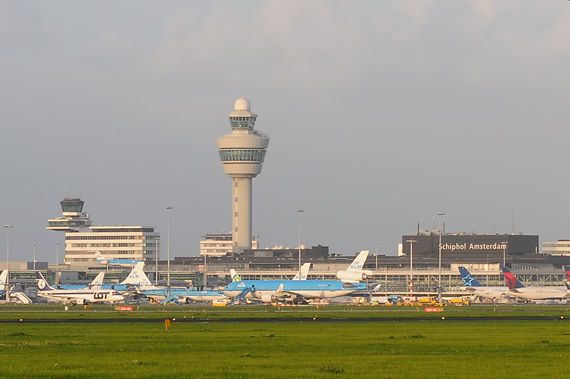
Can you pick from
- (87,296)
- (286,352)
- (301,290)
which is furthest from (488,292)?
(286,352)

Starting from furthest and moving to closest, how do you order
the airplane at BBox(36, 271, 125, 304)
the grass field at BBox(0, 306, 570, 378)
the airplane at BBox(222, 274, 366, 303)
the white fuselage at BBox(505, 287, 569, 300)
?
the airplane at BBox(222, 274, 366, 303) < the airplane at BBox(36, 271, 125, 304) < the white fuselage at BBox(505, 287, 569, 300) < the grass field at BBox(0, 306, 570, 378)

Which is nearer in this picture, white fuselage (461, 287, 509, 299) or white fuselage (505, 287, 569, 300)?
white fuselage (505, 287, 569, 300)

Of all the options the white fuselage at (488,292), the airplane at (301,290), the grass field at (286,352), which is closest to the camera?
the grass field at (286,352)

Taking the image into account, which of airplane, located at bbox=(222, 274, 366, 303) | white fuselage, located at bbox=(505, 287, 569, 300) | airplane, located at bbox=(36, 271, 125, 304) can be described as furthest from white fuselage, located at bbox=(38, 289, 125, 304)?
white fuselage, located at bbox=(505, 287, 569, 300)

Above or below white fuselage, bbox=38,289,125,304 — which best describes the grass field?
above

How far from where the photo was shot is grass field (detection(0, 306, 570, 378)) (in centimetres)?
3597

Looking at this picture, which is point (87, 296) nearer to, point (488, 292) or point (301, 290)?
point (301, 290)

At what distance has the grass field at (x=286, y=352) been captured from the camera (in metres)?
36.0

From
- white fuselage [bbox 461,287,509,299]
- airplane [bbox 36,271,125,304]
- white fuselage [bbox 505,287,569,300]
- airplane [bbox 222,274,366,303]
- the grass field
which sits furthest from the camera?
white fuselage [bbox 461,287,509,299]

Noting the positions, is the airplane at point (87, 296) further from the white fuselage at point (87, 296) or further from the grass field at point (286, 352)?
the grass field at point (286, 352)

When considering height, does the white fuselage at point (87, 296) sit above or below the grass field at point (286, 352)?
below

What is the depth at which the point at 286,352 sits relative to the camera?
46.0 m

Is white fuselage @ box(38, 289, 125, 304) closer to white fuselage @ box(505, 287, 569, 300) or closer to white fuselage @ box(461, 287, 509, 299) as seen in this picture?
white fuselage @ box(461, 287, 509, 299)

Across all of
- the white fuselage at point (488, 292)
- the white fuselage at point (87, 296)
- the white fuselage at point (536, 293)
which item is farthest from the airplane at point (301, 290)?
the white fuselage at point (536, 293)
